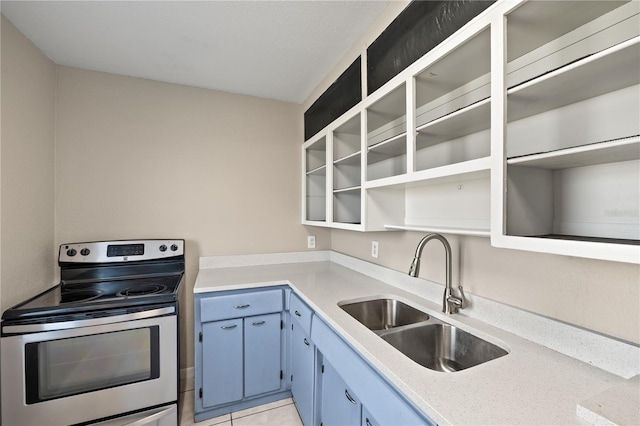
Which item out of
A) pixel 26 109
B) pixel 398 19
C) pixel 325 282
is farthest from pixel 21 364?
pixel 398 19

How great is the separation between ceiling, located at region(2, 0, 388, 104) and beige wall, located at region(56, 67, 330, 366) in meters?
0.23

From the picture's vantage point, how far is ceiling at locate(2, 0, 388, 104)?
1.44 meters

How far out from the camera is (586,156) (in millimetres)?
750

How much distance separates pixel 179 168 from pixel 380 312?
6.27 ft

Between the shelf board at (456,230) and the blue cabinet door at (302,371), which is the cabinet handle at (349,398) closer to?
the blue cabinet door at (302,371)

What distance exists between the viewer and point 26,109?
5.43ft

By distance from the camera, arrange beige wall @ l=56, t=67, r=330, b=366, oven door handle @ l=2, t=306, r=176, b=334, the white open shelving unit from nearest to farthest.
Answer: the white open shelving unit, oven door handle @ l=2, t=306, r=176, b=334, beige wall @ l=56, t=67, r=330, b=366

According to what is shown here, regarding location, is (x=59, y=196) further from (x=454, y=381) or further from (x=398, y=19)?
(x=454, y=381)

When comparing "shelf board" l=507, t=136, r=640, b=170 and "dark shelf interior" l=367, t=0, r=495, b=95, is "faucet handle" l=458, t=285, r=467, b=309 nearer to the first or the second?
"shelf board" l=507, t=136, r=640, b=170

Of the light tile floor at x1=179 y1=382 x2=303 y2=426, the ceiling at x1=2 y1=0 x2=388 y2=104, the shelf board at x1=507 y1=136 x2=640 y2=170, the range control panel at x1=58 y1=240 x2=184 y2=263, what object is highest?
the ceiling at x1=2 y1=0 x2=388 y2=104

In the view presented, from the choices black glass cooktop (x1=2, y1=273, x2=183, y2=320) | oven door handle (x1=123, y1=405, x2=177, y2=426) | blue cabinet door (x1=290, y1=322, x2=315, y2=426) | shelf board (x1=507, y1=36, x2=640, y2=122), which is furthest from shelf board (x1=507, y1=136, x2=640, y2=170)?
oven door handle (x1=123, y1=405, x2=177, y2=426)

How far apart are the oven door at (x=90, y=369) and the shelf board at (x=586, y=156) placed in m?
1.87

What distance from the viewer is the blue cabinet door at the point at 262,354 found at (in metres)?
1.90

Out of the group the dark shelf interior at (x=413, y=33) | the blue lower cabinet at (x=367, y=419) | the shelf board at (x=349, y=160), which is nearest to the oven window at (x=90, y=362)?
the blue lower cabinet at (x=367, y=419)
